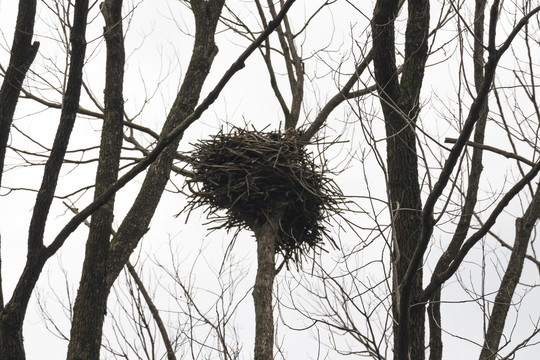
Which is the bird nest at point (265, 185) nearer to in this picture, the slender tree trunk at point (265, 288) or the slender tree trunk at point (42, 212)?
the slender tree trunk at point (265, 288)

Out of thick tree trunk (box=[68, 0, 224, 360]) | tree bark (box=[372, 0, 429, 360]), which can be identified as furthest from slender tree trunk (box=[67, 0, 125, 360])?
tree bark (box=[372, 0, 429, 360])

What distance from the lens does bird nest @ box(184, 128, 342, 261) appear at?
5.12 m

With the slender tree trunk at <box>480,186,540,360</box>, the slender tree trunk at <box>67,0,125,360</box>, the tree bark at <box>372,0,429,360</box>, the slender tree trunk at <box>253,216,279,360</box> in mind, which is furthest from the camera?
the slender tree trunk at <box>480,186,540,360</box>

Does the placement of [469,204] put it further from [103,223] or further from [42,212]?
[42,212]

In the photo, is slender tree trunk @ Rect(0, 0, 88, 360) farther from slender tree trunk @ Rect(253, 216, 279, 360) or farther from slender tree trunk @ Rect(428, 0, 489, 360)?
slender tree trunk @ Rect(428, 0, 489, 360)

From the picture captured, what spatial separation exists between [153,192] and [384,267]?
7.13 ft

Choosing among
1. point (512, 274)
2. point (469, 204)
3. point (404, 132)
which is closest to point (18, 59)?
point (404, 132)

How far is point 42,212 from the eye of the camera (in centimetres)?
→ 365

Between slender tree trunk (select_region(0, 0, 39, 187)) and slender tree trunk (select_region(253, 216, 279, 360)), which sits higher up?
slender tree trunk (select_region(0, 0, 39, 187))

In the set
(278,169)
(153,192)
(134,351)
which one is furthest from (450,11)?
(134,351)

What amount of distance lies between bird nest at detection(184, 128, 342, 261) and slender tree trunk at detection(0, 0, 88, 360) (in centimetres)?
153

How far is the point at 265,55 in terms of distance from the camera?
7816 millimetres

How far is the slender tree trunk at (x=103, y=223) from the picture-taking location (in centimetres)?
424

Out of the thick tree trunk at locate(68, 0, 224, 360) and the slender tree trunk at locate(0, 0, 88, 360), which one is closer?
the slender tree trunk at locate(0, 0, 88, 360)
